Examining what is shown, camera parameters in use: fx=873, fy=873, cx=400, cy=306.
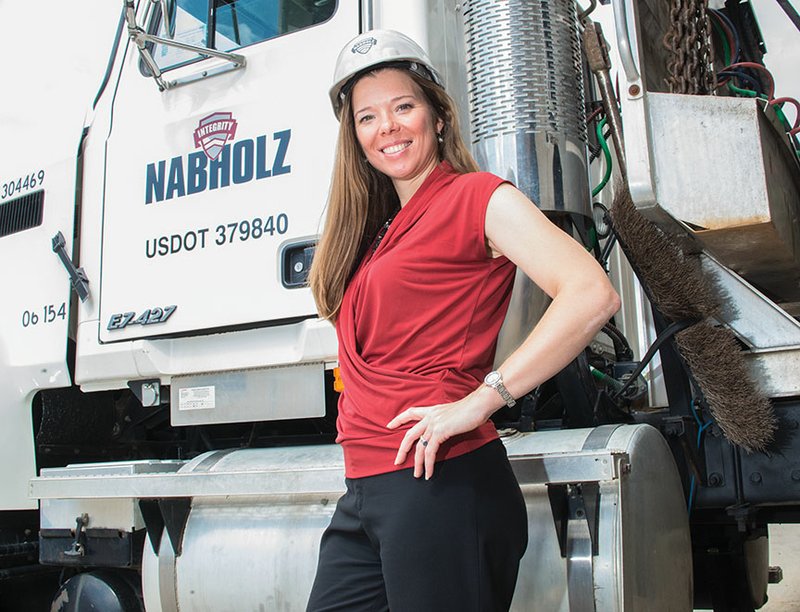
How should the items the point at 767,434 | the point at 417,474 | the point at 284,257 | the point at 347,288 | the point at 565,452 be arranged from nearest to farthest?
the point at 417,474 → the point at 347,288 → the point at 565,452 → the point at 767,434 → the point at 284,257

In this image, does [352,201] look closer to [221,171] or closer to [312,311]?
[312,311]

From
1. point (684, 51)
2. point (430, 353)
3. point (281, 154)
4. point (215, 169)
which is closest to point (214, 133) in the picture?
point (215, 169)

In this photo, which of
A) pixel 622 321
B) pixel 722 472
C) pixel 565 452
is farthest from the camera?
pixel 622 321

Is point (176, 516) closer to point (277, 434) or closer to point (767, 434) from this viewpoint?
point (277, 434)

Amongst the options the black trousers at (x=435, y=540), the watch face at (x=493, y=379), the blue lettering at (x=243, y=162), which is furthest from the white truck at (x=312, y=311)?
the watch face at (x=493, y=379)

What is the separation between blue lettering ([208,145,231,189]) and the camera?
264 cm

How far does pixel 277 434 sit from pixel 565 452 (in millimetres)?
1309

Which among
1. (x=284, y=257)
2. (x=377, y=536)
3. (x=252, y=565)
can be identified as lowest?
(x=252, y=565)

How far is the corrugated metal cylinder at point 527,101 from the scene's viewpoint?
222cm

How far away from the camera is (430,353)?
147 cm

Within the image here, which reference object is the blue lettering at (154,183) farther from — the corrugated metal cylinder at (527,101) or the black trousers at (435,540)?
the black trousers at (435,540)

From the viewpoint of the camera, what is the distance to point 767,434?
2066mm

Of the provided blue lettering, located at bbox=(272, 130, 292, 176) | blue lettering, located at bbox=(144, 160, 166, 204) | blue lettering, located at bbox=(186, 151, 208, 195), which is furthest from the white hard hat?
blue lettering, located at bbox=(144, 160, 166, 204)

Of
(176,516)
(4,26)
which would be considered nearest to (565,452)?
(176,516)
